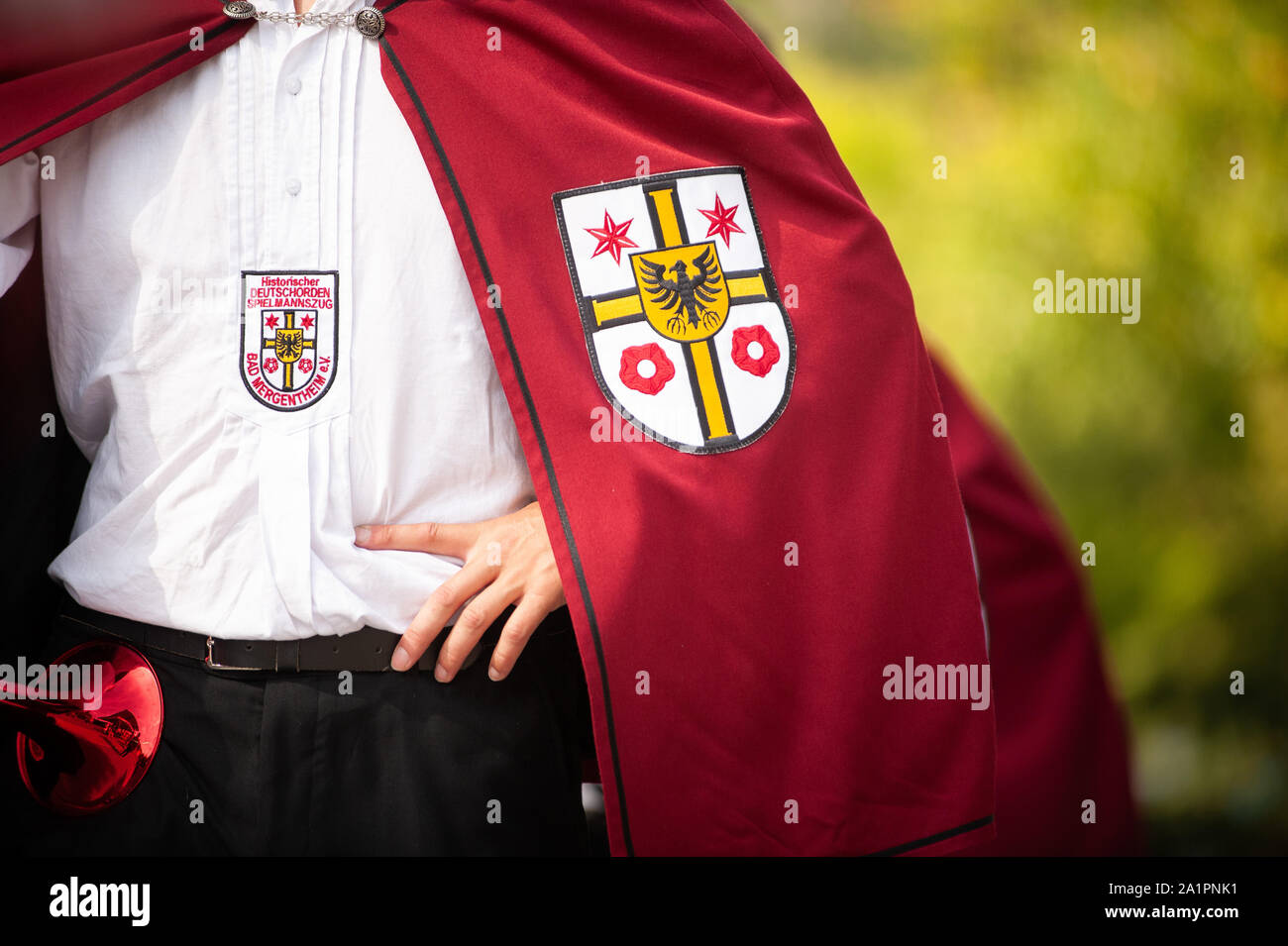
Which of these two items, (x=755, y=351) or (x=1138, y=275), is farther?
(x=1138, y=275)

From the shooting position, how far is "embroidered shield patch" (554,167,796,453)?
140cm

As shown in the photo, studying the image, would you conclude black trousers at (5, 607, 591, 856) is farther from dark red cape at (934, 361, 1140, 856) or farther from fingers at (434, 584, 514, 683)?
dark red cape at (934, 361, 1140, 856)

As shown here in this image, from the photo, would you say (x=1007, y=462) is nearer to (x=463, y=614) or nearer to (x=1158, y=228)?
(x=463, y=614)

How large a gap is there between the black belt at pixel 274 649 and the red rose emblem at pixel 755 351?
0.50m

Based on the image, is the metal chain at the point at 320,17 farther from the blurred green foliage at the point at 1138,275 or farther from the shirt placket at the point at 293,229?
the blurred green foliage at the point at 1138,275

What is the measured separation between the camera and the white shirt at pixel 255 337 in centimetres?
133

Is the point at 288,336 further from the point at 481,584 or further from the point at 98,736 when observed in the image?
the point at 98,736

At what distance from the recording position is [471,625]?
134 centimetres

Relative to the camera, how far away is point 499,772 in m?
1.40

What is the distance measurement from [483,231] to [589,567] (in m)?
0.43

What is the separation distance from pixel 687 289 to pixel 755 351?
117 millimetres

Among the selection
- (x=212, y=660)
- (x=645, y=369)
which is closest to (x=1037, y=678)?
(x=645, y=369)

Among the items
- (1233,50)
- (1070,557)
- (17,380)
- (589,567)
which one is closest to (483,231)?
(589,567)

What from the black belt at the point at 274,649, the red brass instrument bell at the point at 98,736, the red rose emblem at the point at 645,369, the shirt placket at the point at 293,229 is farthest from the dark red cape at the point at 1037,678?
the red brass instrument bell at the point at 98,736
